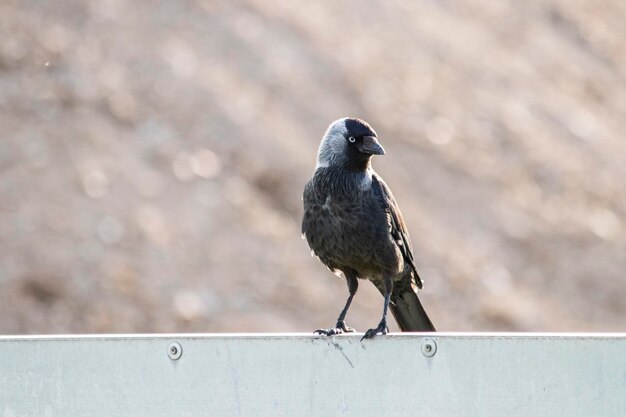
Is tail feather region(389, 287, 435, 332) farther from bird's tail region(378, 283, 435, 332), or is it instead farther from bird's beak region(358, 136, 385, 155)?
bird's beak region(358, 136, 385, 155)

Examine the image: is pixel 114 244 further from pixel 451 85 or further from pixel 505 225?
pixel 451 85

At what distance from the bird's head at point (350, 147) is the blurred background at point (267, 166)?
569 cm

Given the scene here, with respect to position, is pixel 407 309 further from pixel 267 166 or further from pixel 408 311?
pixel 267 166

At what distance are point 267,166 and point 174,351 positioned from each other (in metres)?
10.2

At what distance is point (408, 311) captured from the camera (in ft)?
22.5

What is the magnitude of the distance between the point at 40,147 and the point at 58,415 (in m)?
9.83

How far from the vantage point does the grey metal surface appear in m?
4.08

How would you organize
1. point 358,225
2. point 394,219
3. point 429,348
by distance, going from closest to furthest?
point 429,348 → point 358,225 → point 394,219

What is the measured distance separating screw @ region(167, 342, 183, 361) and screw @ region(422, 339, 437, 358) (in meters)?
0.94

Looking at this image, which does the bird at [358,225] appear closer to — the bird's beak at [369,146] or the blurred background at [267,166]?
the bird's beak at [369,146]

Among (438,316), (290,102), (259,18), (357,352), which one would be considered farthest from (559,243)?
(357,352)

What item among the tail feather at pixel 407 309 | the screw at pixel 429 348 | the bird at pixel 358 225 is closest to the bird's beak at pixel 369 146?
the bird at pixel 358 225

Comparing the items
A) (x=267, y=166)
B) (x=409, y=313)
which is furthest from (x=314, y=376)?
(x=267, y=166)

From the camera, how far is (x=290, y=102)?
1593 cm
